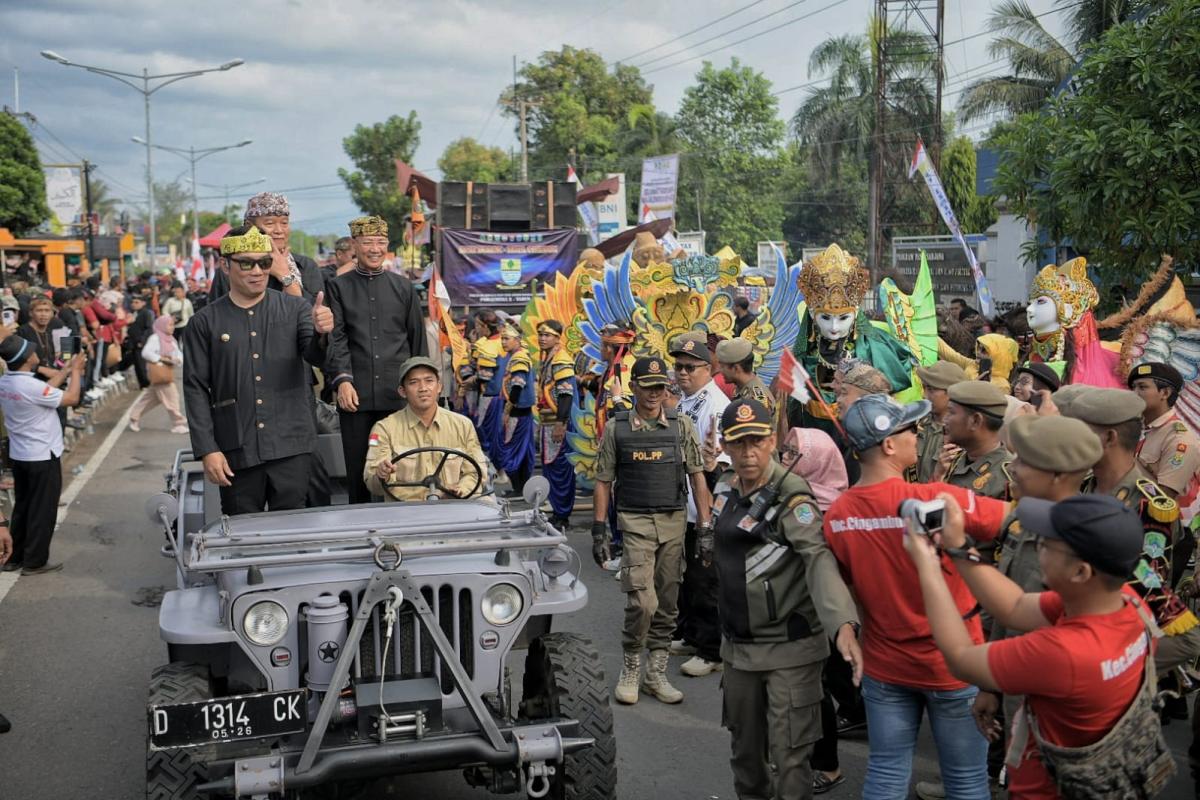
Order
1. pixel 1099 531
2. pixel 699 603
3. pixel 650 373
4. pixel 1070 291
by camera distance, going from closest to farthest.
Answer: pixel 1099 531, pixel 650 373, pixel 699 603, pixel 1070 291

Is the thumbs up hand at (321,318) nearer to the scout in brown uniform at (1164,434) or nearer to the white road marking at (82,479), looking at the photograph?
the scout in brown uniform at (1164,434)

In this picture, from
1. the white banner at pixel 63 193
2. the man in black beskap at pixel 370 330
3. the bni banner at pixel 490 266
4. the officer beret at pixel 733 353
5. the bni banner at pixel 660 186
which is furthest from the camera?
the white banner at pixel 63 193

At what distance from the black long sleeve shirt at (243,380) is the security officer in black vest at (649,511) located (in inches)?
67.5

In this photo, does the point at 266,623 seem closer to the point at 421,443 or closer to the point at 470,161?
the point at 421,443

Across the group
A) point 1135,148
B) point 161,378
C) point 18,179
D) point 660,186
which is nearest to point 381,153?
point 18,179

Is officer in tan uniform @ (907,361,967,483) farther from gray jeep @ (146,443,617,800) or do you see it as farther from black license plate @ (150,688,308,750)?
black license plate @ (150,688,308,750)

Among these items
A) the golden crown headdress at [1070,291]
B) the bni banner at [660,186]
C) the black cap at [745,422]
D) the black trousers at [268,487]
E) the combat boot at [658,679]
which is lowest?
the combat boot at [658,679]

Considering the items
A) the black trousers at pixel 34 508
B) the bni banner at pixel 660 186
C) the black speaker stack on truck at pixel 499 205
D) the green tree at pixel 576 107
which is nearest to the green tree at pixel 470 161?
the green tree at pixel 576 107

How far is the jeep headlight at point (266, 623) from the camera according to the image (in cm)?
425

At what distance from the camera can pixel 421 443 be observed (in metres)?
6.02

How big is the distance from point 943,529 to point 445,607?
207 cm

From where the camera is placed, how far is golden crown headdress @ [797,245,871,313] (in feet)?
26.2

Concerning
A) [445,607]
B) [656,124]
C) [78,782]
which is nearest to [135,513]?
[78,782]

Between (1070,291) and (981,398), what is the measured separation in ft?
11.9
